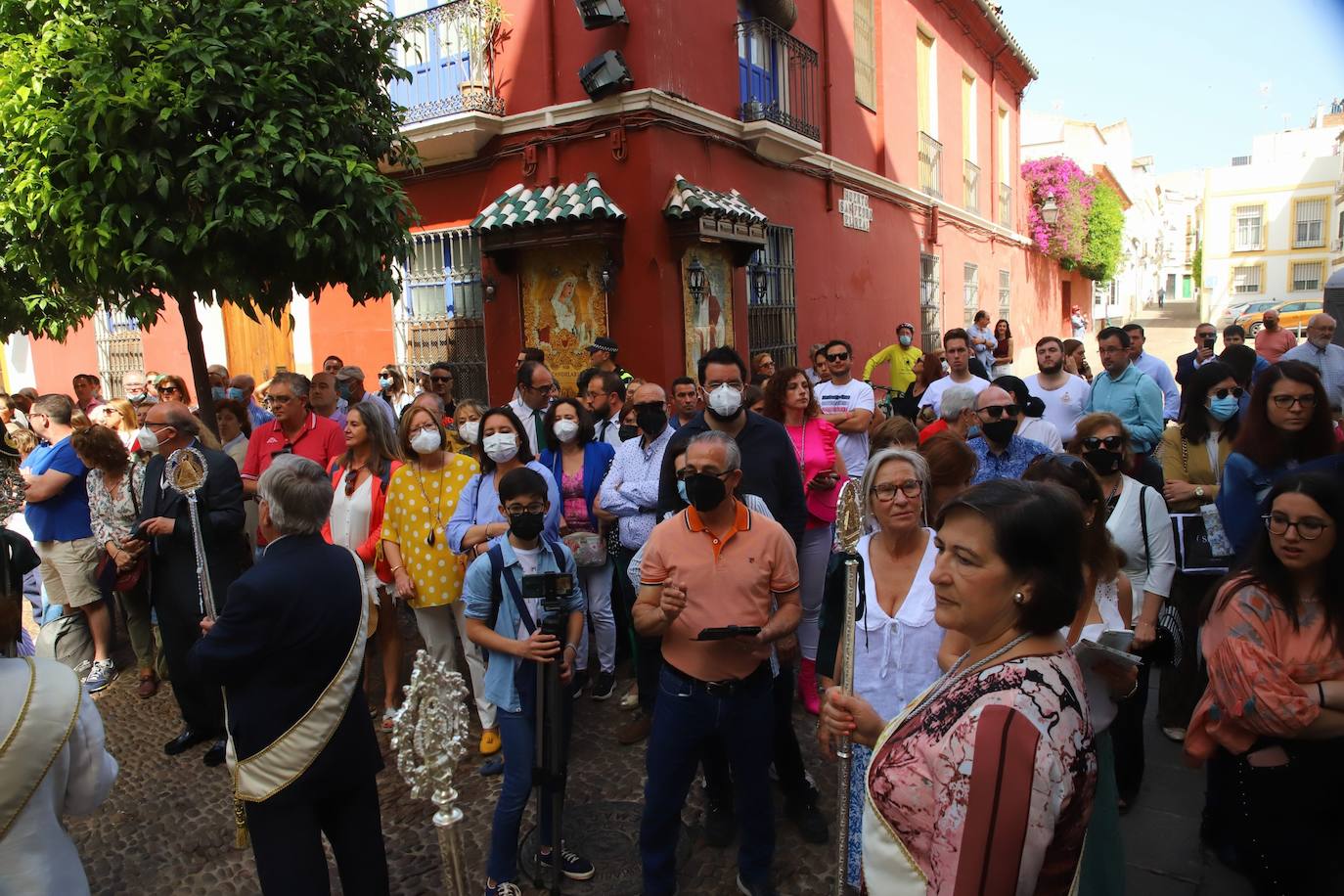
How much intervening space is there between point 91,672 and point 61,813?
422 centimetres

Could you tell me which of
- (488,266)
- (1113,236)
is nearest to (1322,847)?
(488,266)

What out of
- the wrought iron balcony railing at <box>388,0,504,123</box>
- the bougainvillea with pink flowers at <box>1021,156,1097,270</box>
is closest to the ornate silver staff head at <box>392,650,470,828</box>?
the wrought iron balcony railing at <box>388,0,504,123</box>

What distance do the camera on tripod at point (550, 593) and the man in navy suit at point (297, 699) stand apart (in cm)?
59

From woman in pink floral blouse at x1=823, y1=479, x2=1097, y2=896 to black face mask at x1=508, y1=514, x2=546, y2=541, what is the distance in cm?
201

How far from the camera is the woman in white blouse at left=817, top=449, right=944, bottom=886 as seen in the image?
2.80 metres

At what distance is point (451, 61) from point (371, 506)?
7.36 metres

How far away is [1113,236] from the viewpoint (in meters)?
28.4

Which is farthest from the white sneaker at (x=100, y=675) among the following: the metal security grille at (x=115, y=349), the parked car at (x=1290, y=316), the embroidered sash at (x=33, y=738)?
the parked car at (x=1290, y=316)

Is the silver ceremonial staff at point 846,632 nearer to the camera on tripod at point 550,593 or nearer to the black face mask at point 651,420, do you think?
the camera on tripod at point 550,593

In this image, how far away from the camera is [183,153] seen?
5.14 meters

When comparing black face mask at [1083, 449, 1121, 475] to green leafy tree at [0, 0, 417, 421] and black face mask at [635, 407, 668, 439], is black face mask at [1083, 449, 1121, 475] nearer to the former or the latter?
black face mask at [635, 407, 668, 439]

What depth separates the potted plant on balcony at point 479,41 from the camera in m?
9.77

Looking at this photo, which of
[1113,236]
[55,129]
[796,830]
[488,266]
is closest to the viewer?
[796,830]

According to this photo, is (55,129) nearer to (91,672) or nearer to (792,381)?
(91,672)
